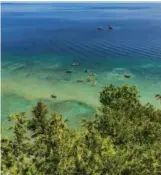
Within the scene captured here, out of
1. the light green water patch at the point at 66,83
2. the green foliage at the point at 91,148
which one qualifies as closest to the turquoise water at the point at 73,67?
the light green water patch at the point at 66,83

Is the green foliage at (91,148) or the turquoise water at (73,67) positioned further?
the turquoise water at (73,67)

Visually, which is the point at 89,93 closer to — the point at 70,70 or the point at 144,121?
the point at 70,70

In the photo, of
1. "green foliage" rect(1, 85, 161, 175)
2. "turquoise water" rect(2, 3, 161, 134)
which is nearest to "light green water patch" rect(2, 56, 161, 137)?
"turquoise water" rect(2, 3, 161, 134)

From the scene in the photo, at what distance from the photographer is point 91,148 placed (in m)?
30.2

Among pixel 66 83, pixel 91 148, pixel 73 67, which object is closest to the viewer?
pixel 91 148

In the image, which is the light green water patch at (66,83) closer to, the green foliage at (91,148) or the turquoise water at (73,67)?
the turquoise water at (73,67)

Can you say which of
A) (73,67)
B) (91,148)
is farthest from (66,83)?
(91,148)

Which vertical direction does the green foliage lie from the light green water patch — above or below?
above

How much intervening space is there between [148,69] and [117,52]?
18.6m

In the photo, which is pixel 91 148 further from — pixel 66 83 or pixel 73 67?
pixel 73 67

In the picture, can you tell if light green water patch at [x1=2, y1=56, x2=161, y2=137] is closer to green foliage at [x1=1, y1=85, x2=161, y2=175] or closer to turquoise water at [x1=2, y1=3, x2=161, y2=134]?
A: turquoise water at [x1=2, y1=3, x2=161, y2=134]

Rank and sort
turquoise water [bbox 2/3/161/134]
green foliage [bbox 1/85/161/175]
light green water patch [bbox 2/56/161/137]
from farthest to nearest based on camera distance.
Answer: turquoise water [bbox 2/3/161/134] → light green water patch [bbox 2/56/161/137] → green foliage [bbox 1/85/161/175]

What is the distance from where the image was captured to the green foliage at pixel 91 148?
91.3ft

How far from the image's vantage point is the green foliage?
27828 mm
